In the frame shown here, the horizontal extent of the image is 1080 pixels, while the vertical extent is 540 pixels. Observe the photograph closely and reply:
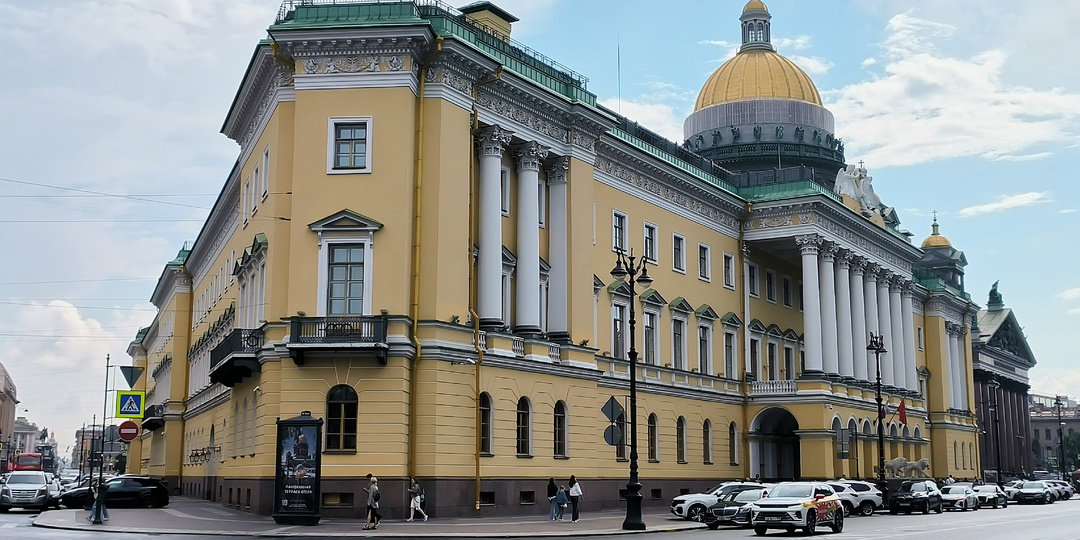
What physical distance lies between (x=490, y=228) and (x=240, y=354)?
9800mm

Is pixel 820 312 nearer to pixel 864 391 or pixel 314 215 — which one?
pixel 864 391

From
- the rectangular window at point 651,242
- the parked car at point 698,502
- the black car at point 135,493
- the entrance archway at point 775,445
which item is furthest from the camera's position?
→ the entrance archway at point 775,445

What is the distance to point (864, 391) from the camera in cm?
6675

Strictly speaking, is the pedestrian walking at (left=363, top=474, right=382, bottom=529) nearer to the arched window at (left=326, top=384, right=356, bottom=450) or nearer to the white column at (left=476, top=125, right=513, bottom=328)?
the arched window at (left=326, top=384, right=356, bottom=450)

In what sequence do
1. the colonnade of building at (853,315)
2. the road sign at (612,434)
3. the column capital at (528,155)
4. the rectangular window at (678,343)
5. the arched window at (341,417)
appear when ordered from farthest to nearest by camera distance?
1. the colonnade of building at (853,315)
2. the rectangular window at (678,343)
3. the column capital at (528,155)
4. the arched window at (341,417)
5. the road sign at (612,434)

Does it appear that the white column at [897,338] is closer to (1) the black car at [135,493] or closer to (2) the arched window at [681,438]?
(2) the arched window at [681,438]

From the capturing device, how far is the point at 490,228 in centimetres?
4134

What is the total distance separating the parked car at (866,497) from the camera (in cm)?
4812

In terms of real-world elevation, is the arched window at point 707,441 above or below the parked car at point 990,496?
above

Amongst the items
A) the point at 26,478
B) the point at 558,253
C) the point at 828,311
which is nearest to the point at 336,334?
the point at 558,253

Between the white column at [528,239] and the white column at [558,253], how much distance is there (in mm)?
1407

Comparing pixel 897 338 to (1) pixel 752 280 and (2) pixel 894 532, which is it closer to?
(1) pixel 752 280

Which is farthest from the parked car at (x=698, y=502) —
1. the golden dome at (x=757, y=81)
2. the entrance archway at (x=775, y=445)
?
the golden dome at (x=757, y=81)

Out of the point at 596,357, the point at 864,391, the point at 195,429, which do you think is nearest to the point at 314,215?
the point at 596,357
